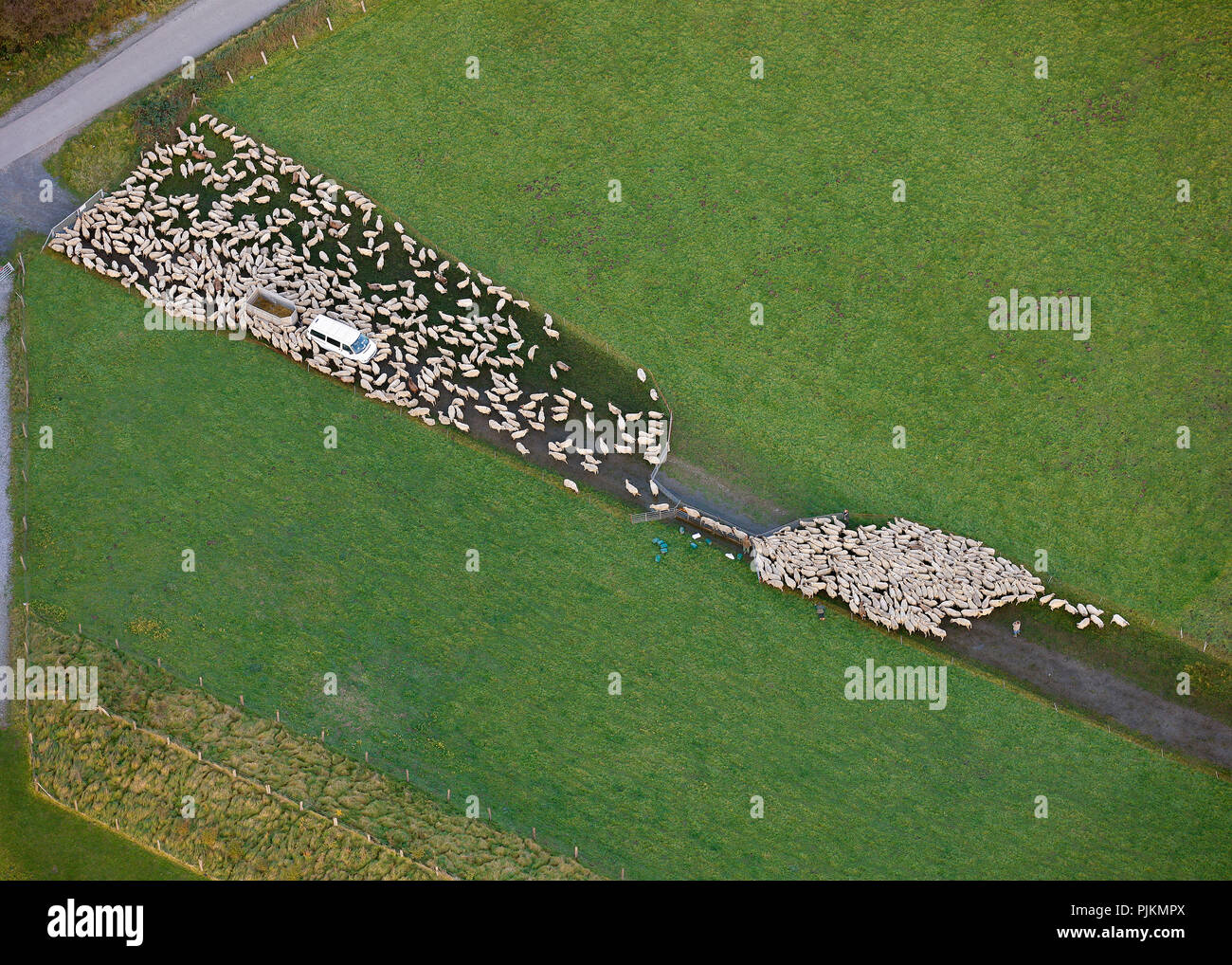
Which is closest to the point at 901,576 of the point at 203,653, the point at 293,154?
the point at 203,653

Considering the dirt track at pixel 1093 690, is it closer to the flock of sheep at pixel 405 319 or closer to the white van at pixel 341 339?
the flock of sheep at pixel 405 319

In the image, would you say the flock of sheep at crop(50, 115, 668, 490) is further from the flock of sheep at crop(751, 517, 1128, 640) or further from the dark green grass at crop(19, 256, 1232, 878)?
the flock of sheep at crop(751, 517, 1128, 640)

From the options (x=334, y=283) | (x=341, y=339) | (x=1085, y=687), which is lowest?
(x=1085, y=687)

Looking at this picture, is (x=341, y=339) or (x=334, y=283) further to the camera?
(x=334, y=283)

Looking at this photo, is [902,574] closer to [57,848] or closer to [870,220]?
[870,220]

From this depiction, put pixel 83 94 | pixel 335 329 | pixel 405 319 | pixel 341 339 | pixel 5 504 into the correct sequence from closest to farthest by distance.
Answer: pixel 5 504, pixel 341 339, pixel 335 329, pixel 405 319, pixel 83 94

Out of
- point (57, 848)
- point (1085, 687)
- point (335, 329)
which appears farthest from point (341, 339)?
point (1085, 687)
